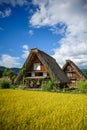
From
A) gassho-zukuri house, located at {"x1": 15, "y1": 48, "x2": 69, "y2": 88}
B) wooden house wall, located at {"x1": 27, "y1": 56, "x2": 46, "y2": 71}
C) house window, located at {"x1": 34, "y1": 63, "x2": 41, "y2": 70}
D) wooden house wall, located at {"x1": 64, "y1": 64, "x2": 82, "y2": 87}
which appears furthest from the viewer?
wooden house wall, located at {"x1": 64, "y1": 64, "x2": 82, "y2": 87}

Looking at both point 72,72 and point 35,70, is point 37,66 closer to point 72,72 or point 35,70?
point 35,70

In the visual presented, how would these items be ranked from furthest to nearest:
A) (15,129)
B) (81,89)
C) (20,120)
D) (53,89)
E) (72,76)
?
(72,76), (53,89), (81,89), (20,120), (15,129)

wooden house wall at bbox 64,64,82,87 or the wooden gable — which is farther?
wooden house wall at bbox 64,64,82,87

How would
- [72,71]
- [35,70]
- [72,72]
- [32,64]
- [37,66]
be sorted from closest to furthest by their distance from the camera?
[37,66] → [35,70] → [32,64] → [72,71] → [72,72]

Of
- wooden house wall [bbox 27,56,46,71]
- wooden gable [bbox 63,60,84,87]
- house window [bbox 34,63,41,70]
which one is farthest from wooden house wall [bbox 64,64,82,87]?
house window [bbox 34,63,41,70]

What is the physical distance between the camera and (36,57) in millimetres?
27547

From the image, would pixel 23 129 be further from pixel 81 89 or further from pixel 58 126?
pixel 81 89

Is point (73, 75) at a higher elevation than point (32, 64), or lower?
lower

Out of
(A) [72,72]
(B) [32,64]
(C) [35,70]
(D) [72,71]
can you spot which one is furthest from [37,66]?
(A) [72,72]

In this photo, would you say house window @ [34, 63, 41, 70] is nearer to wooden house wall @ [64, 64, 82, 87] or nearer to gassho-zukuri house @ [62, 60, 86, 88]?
gassho-zukuri house @ [62, 60, 86, 88]

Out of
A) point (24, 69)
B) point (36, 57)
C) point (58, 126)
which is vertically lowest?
point (58, 126)

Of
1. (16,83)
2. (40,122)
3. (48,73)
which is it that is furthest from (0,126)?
(16,83)

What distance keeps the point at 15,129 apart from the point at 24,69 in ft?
75.2

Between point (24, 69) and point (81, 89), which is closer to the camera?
point (81, 89)
